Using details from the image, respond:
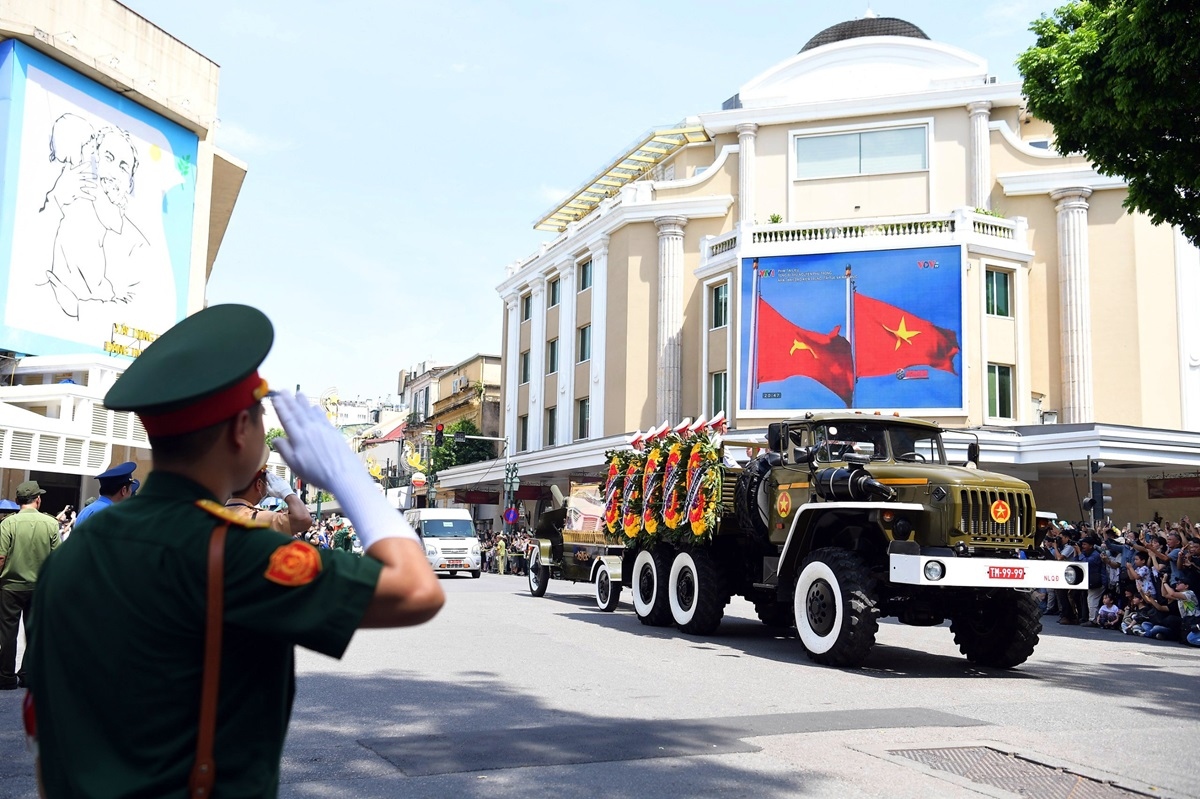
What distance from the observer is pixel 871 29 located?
153 feet

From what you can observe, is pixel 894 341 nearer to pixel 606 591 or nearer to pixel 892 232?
pixel 892 232

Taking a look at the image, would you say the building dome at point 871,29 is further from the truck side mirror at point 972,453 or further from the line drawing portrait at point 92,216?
the truck side mirror at point 972,453

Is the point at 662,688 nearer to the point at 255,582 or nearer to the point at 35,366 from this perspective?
the point at 255,582

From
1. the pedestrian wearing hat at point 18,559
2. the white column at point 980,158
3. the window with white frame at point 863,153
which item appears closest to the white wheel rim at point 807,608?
the pedestrian wearing hat at point 18,559

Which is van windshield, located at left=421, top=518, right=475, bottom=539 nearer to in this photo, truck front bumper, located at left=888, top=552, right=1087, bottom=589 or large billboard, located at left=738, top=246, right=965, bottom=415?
large billboard, located at left=738, top=246, right=965, bottom=415

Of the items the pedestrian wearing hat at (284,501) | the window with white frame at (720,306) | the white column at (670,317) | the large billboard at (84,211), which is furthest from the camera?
the white column at (670,317)

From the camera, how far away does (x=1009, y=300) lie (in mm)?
34719

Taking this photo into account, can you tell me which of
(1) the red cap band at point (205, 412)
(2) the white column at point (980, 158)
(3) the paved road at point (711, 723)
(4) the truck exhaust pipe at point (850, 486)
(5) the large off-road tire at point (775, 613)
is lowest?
(3) the paved road at point (711, 723)

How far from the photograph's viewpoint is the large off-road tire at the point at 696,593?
1467 cm

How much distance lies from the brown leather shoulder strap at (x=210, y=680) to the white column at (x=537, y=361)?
45.6 m

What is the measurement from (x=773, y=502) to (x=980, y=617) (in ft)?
9.13

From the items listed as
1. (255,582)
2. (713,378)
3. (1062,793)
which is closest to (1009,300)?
(713,378)

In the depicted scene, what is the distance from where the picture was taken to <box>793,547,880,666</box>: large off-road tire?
11227mm

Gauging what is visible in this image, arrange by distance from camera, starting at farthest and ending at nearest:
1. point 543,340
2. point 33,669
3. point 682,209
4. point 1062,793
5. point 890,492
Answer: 1. point 543,340
2. point 682,209
3. point 890,492
4. point 1062,793
5. point 33,669
